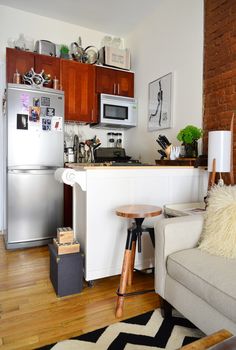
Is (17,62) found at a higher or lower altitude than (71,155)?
higher

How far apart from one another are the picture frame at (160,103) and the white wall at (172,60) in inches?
2.5

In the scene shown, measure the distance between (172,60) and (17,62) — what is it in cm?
184

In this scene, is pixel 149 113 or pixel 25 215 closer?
pixel 25 215

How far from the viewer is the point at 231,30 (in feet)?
7.06

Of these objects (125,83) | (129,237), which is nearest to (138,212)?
(129,237)

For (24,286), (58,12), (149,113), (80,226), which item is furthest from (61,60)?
(24,286)

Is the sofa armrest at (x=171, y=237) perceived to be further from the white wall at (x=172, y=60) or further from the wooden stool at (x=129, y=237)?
the white wall at (x=172, y=60)

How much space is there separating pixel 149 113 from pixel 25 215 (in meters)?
2.04

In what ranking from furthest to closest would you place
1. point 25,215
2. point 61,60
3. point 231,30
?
point 61,60, point 25,215, point 231,30

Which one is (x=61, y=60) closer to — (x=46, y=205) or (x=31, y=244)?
(x=46, y=205)

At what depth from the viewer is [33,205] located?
284 centimetres

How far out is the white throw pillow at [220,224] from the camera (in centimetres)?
141

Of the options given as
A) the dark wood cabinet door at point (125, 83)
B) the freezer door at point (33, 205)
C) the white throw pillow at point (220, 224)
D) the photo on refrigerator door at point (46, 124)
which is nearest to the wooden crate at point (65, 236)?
the white throw pillow at point (220, 224)

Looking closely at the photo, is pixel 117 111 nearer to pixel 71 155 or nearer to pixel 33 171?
pixel 71 155
